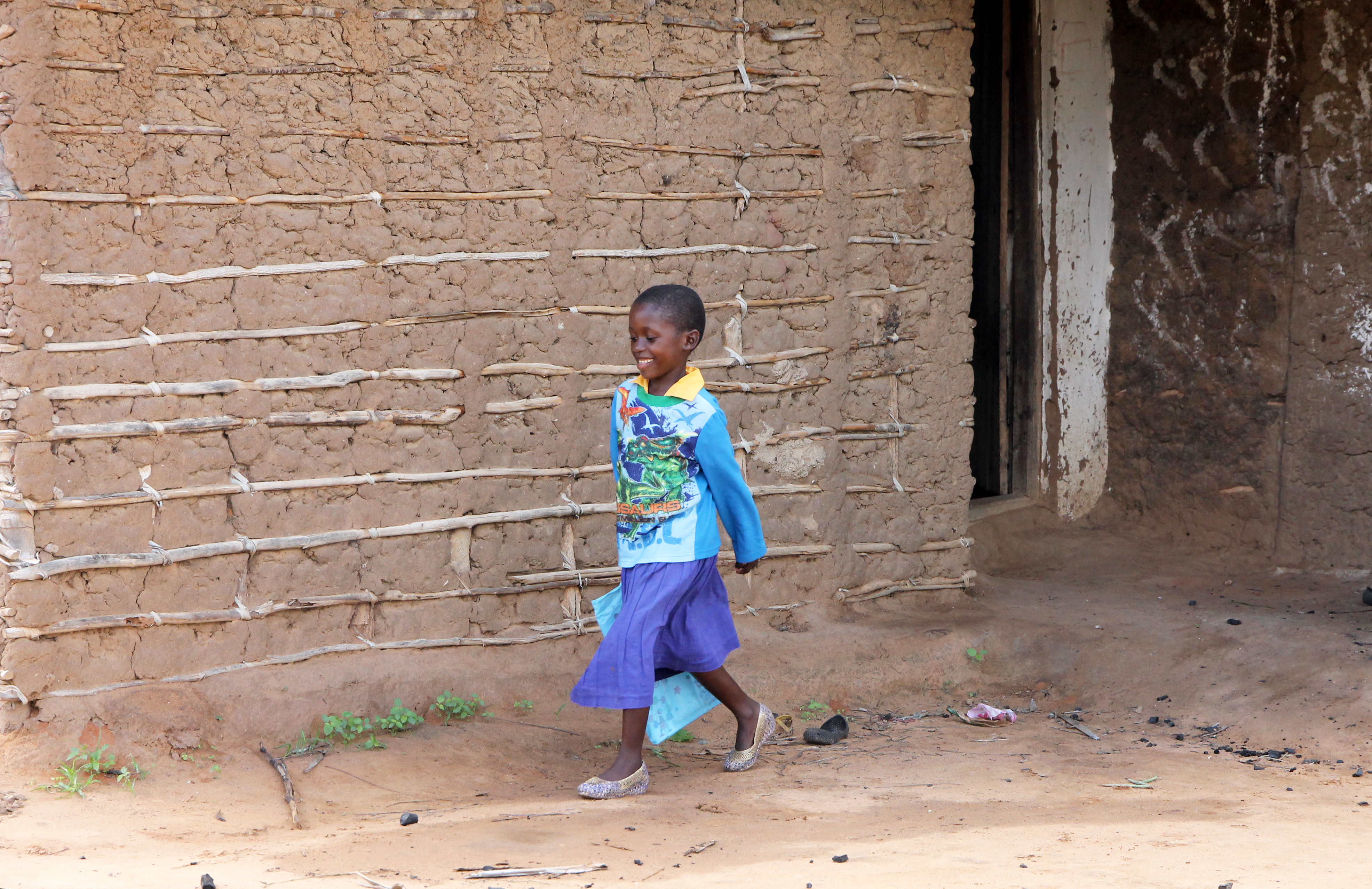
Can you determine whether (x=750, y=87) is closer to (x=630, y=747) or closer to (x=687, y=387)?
(x=687, y=387)

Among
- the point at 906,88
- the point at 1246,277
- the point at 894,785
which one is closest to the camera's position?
the point at 894,785

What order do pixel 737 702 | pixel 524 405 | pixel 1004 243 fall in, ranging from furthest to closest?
pixel 1004 243 < pixel 524 405 < pixel 737 702

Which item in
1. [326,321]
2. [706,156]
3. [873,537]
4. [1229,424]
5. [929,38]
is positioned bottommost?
[873,537]

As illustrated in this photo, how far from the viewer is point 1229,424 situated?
569 cm

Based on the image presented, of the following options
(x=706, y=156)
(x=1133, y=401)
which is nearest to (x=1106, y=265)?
(x=1133, y=401)

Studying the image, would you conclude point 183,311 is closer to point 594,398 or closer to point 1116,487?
point 594,398

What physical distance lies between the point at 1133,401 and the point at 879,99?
7.35 feet

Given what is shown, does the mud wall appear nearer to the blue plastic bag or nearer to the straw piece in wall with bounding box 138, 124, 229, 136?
the blue plastic bag

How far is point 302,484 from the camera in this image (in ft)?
12.2

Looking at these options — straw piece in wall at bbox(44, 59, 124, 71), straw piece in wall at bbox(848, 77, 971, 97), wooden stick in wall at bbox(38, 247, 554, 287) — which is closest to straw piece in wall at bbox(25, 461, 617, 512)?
wooden stick in wall at bbox(38, 247, 554, 287)

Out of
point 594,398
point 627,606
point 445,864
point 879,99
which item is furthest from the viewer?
point 879,99

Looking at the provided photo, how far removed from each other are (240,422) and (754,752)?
177 cm

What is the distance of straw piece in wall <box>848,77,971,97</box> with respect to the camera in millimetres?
4586

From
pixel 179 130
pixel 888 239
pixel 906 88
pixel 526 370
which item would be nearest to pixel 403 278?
pixel 526 370
